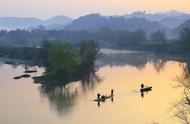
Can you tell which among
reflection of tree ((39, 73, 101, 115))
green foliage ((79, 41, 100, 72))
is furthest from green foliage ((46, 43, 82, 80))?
green foliage ((79, 41, 100, 72))

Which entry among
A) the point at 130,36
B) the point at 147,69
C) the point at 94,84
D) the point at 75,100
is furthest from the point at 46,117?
the point at 130,36

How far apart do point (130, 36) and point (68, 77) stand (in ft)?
128

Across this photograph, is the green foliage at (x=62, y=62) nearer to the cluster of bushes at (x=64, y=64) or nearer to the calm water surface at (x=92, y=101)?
the cluster of bushes at (x=64, y=64)

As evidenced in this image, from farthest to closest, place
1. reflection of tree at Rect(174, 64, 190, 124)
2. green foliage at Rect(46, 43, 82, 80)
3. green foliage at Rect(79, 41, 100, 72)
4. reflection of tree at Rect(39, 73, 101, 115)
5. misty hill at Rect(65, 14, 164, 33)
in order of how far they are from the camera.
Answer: misty hill at Rect(65, 14, 164, 33), green foliage at Rect(79, 41, 100, 72), green foliage at Rect(46, 43, 82, 80), reflection of tree at Rect(39, 73, 101, 115), reflection of tree at Rect(174, 64, 190, 124)

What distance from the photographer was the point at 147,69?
4131cm

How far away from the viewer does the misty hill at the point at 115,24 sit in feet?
431

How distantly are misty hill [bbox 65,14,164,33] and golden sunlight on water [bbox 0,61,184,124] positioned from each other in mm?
81256

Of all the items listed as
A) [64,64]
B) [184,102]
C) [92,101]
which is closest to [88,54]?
[64,64]

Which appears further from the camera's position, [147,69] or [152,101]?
[147,69]

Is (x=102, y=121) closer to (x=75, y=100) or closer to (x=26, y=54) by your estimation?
(x=75, y=100)

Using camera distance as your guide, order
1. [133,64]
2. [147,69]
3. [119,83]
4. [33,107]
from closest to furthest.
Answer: [33,107], [119,83], [147,69], [133,64]

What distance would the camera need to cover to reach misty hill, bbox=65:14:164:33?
131250mm

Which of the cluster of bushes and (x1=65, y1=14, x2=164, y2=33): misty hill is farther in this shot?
(x1=65, y1=14, x2=164, y2=33): misty hill

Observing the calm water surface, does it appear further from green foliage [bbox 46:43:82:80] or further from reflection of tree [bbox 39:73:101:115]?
green foliage [bbox 46:43:82:80]
